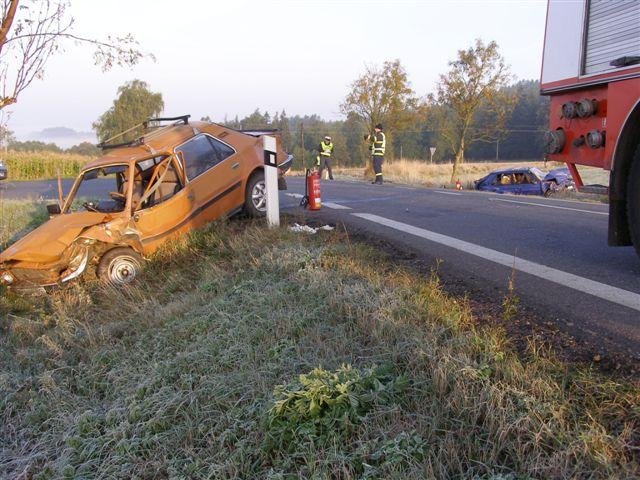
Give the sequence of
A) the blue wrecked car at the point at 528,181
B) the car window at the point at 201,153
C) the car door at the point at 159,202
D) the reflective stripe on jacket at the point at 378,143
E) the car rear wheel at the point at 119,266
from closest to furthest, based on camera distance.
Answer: the car rear wheel at the point at 119,266
the car door at the point at 159,202
the car window at the point at 201,153
the reflective stripe on jacket at the point at 378,143
the blue wrecked car at the point at 528,181

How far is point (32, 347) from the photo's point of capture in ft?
19.4

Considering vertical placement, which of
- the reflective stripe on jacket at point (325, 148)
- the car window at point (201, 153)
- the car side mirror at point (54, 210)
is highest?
the car window at point (201, 153)

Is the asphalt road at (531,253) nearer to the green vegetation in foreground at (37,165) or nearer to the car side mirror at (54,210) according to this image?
the car side mirror at (54,210)

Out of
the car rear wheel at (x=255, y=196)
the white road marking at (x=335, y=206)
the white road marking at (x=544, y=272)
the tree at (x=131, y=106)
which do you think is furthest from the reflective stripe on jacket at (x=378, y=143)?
the tree at (x=131, y=106)

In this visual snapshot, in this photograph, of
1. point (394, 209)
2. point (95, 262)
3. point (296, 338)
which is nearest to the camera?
point (296, 338)

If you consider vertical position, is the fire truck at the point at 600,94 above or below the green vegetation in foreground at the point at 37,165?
above

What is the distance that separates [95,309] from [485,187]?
20.0 metres

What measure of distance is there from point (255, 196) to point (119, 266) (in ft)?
8.39

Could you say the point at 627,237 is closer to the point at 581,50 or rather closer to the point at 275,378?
the point at 581,50

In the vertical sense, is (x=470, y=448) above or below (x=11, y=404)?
above

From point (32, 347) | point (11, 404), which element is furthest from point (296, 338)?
point (32, 347)

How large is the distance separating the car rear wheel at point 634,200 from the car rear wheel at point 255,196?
18.6 ft

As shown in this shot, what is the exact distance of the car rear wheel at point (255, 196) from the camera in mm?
9195

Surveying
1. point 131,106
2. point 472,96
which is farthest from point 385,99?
point 131,106
